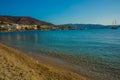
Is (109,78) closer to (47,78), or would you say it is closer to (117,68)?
(117,68)

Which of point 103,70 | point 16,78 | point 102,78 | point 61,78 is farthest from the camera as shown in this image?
point 103,70

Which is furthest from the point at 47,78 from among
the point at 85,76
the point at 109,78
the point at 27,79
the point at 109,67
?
the point at 109,67

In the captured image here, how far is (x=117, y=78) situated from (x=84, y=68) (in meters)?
3.94

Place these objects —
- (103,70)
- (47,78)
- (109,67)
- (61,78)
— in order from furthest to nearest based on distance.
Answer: (109,67), (103,70), (61,78), (47,78)

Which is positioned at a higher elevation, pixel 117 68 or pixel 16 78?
pixel 16 78

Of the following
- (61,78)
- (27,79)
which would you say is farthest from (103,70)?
(27,79)

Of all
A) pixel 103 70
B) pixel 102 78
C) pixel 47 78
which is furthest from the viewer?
pixel 103 70

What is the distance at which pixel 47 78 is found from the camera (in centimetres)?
1175

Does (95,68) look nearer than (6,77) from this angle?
No

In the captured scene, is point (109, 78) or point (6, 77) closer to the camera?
point (6, 77)

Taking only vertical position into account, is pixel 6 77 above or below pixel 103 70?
above

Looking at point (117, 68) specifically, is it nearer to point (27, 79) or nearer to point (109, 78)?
point (109, 78)

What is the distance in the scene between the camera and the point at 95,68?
17281 millimetres

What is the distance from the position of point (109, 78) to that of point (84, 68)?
3680mm
